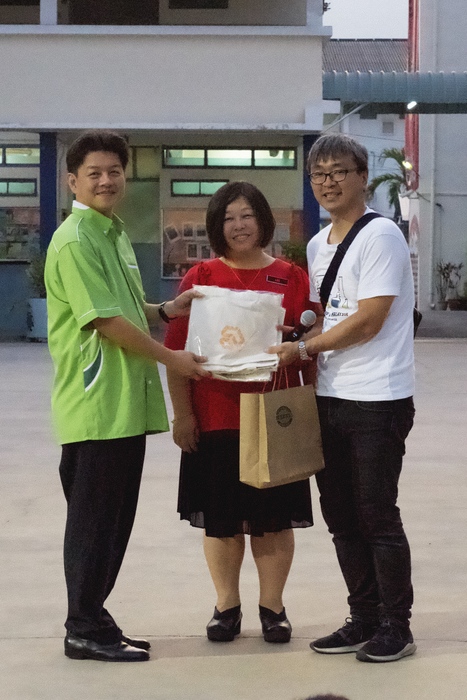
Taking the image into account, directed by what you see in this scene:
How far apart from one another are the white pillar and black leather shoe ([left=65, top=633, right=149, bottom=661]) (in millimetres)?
13805

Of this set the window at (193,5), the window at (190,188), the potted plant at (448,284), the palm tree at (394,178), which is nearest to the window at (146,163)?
the window at (190,188)

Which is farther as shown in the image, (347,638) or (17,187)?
(17,187)

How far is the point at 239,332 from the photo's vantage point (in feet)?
12.3

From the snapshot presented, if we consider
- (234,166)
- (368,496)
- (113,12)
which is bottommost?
(368,496)

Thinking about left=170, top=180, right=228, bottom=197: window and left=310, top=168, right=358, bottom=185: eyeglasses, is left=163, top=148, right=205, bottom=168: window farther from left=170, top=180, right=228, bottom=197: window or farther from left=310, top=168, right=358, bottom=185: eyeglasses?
left=310, top=168, right=358, bottom=185: eyeglasses

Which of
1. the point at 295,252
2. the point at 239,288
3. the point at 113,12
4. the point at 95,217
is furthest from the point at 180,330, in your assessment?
the point at 113,12

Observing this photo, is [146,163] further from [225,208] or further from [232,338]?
[232,338]

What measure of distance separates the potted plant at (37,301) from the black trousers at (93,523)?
12304 mm

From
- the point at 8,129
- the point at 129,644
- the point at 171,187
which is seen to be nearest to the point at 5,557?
the point at 129,644

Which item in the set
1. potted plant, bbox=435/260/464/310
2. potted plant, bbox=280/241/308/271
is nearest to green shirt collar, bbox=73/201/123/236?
potted plant, bbox=280/241/308/271

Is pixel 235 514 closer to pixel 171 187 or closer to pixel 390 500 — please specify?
pixel 390 500

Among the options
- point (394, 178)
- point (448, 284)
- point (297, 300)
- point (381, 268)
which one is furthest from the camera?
point (394, 178)

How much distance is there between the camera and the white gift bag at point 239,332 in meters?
3.74

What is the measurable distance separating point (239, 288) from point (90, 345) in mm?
559
